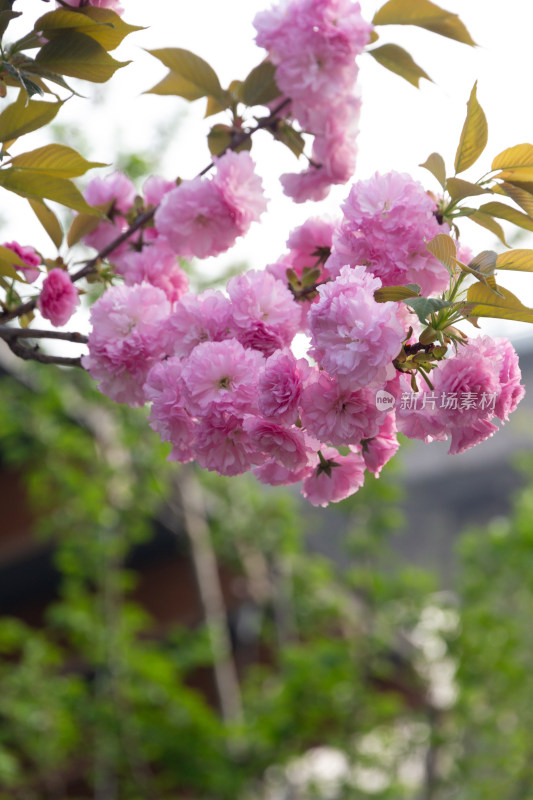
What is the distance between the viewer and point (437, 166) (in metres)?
0.83

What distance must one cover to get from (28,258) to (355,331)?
1.93 ft

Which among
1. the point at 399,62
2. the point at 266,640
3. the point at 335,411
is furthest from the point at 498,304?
the point at 266,640

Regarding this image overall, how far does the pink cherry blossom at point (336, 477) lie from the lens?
34.7 inches

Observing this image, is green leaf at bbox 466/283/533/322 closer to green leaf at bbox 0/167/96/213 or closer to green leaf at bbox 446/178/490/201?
green leaf at bbox 446/178/490/201

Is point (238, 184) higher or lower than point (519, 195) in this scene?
higher

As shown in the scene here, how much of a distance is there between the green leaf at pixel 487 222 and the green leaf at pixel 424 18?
0.84ft

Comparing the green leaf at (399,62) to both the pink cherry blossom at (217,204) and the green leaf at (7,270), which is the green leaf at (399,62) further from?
the green leaf at (7,270)

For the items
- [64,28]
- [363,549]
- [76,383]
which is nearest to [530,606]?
[363,549]

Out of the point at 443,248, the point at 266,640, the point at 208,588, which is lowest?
the point at 443,248

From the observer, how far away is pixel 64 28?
85cm

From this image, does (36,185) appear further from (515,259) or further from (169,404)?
(515,259)

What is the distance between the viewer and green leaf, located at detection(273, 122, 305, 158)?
1129mm

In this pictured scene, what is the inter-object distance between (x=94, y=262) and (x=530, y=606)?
3477 mm

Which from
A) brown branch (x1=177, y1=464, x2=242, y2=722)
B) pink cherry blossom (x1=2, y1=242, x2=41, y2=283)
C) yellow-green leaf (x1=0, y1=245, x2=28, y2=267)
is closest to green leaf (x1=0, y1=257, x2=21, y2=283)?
yellow-green leaf (x1=0, y1=245, x2=28, y2=267)
